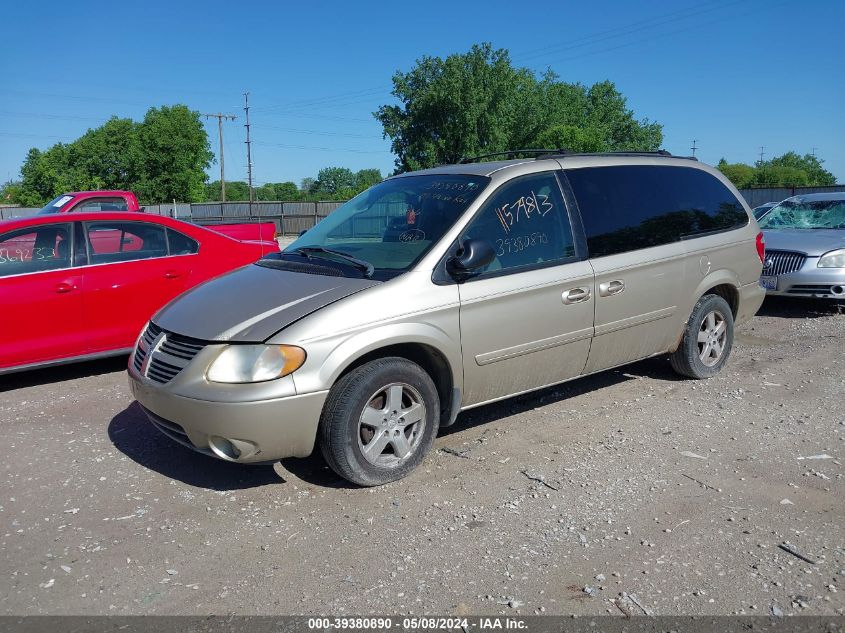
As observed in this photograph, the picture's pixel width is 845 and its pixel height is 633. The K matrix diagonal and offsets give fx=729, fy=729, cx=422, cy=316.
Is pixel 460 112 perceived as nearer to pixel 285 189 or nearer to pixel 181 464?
pixel 181 464

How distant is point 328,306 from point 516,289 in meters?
1.26

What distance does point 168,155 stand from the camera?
66938 millimetres

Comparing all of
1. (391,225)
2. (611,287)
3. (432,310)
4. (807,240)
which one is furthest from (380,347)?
(807,240)

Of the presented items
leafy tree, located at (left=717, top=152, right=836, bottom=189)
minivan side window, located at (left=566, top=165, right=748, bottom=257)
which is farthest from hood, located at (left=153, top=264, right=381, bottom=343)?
leafy tree, located at (left=717, top=152, right=836, bottom=189)

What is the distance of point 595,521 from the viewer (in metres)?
3.73

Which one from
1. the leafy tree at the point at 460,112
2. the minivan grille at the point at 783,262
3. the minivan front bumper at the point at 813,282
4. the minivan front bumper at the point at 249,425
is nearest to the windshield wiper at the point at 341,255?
the minivan front bumper at the point at 249,425

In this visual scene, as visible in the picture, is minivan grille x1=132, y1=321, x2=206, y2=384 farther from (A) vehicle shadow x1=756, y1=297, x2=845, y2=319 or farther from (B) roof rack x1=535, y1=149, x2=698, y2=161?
(A) vehicle shadow x1=756, y1=297, x2=845, y2=319

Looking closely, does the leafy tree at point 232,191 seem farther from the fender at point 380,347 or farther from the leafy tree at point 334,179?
the fender at point 380,347

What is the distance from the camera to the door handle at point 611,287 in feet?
16.4

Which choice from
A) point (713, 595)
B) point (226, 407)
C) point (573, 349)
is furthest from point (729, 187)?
point (226, 407)

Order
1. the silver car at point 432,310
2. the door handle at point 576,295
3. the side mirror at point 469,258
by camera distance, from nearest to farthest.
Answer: the silver car at point 432,310
the side mirror at point 469,258
the door handle at point 576,295

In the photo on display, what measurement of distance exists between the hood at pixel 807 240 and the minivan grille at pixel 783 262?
62 millimetres

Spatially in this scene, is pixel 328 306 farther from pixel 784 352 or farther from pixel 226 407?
pixel 784 352

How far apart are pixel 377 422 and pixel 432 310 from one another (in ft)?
2.33
